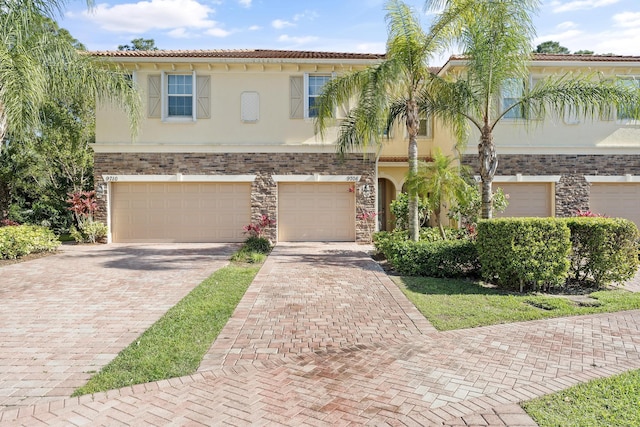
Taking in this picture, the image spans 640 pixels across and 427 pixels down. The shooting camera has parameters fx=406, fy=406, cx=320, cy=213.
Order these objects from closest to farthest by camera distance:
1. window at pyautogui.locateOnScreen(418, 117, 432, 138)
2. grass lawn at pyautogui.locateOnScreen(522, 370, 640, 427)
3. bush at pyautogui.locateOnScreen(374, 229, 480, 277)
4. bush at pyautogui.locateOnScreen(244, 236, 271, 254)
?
grass lawn at pyautogui.locateOnScreen(522, 370, 640, 427) → bush at pyautogui.locateOnScreen(374, 229, 480, 277) → bush at pyautogui.locateOnScreen(244, 236, 271, 254) → window at pyautogui.locateOnScreen(418, 117, 432, 138)

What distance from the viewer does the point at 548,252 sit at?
303 inches

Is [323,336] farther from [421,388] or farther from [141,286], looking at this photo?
[141,286]

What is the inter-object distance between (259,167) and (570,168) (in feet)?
38.5

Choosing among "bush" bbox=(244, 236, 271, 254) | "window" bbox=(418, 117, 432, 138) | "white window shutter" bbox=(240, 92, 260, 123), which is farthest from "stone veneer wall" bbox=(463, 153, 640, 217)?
"white window shutter" bbox=(240, 92, 260, 123)

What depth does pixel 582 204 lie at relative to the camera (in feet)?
50.4

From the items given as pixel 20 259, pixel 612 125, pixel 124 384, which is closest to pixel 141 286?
pixel 124 384

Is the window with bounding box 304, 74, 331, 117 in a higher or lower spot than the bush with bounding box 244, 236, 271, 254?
higher

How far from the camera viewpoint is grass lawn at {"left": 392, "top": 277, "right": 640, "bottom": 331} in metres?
6.10

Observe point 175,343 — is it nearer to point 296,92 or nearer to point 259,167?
point 259,167

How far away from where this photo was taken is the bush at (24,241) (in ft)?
38.2

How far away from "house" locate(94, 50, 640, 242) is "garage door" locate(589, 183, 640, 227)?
5 cm

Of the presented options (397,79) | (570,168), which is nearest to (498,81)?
(397,79)

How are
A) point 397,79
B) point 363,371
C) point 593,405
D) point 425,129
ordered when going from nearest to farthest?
point 593,405 → point 363,371 → point 397,79 → point 425,129

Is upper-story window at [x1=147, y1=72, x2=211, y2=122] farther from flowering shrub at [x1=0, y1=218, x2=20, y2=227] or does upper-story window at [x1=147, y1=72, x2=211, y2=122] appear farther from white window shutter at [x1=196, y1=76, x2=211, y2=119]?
flowering shrub at [x1=0, y1=218, x2=20, y2=227]
